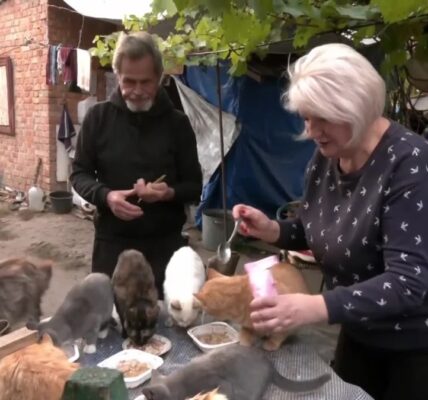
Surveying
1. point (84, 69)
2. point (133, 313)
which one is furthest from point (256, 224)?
point (84, 69)

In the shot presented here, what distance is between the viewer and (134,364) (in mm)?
1439

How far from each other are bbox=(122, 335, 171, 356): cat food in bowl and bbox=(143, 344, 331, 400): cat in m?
0.17

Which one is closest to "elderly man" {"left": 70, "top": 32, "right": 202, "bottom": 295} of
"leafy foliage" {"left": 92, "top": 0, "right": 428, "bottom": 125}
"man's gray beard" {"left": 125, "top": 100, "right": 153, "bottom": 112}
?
"man's gray beard" {"left": 125, "top": 100, "right": 153, "bottom": 112}

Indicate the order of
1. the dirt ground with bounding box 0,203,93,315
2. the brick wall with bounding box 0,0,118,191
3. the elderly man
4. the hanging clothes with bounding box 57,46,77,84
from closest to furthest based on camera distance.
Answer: the elderly man < the dirt ground with bounding box 0,203,93,315 < the hanging clothes with bounding box 57,46,77,84 < the brick wall with bounding box 0,0,118,191

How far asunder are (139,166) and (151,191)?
0.20m

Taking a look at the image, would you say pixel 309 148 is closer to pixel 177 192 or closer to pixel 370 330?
pixel 177 192

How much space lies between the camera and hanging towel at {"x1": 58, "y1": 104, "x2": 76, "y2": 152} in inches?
296

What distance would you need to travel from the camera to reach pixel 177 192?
2.21 m

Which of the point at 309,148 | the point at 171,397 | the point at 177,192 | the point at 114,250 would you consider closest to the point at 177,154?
the point at 177,192

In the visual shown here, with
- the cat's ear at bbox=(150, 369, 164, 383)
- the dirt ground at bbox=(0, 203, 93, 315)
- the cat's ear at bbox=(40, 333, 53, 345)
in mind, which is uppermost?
the cat's ear at bbox=(40, 333, 53, 345)

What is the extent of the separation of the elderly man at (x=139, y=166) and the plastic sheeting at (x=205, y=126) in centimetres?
368

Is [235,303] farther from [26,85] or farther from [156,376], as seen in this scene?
[26,85]

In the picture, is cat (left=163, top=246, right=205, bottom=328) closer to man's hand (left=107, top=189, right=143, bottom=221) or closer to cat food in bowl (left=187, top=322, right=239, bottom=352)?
cat food in bowl (left=187, top=322, right=239, bottom=352)

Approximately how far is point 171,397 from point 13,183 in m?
8.41
